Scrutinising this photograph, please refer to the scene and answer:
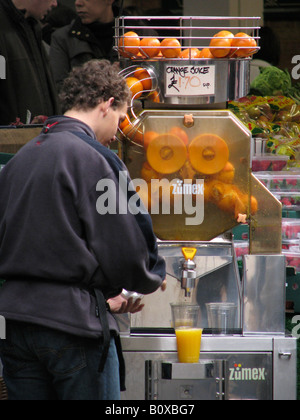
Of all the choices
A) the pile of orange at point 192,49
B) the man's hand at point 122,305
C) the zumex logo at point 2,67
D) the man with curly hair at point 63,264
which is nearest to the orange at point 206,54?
the pile of orange at point 192,49

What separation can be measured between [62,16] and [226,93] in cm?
302

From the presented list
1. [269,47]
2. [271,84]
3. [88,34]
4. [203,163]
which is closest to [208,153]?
[203,163]

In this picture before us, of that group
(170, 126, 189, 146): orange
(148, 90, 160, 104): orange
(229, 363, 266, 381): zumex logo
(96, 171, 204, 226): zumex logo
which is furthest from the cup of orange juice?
(148, 90, 160, 104): orange

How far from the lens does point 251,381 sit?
236 centimetres

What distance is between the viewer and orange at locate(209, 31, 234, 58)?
2.41m

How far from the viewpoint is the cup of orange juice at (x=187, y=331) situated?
7.58 feet

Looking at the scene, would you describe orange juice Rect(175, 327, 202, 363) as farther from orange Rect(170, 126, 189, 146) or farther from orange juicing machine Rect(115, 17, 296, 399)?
orange Rect(170, 126, 189, 146)

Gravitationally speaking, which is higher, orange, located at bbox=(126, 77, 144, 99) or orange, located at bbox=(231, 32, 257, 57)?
orange, located at bbox=(231, 32, 257, 57)

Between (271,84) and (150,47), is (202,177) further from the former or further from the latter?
(271,84)

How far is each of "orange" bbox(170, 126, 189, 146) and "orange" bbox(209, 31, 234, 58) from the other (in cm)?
28

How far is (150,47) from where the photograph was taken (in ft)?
8.00

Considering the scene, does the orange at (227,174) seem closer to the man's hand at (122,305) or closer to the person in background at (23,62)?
the man's hand at (122,305)
